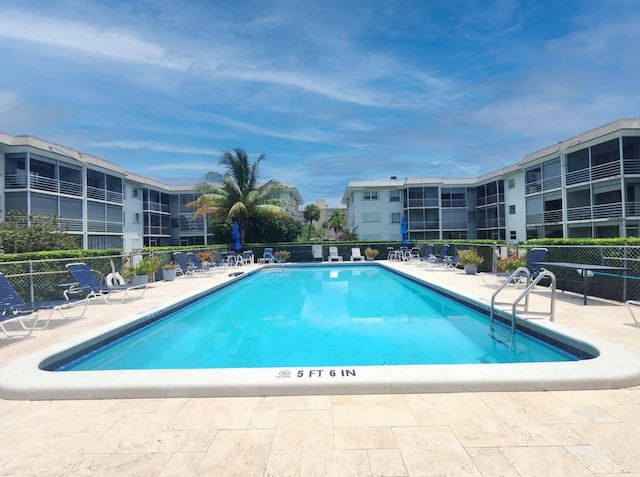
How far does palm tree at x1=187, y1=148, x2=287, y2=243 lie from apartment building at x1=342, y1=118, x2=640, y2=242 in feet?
36.4

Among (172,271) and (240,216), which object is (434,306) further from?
(240,216)

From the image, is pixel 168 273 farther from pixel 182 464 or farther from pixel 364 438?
pixel 364 438

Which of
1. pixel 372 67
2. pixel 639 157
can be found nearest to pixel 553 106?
pixel 639 157

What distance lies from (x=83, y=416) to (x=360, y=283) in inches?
459

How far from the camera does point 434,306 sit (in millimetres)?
9219

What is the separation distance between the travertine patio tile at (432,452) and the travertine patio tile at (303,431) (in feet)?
1.68

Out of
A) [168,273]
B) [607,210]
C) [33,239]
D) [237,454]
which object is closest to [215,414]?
[237,454]

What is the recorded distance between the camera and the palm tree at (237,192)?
2473 cm

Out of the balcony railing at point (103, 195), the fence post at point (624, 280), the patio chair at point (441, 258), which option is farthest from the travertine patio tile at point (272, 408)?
the balcony railing at point (103, 195)

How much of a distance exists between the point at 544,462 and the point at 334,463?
1.28 m

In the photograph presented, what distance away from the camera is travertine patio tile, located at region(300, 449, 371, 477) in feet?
7.09

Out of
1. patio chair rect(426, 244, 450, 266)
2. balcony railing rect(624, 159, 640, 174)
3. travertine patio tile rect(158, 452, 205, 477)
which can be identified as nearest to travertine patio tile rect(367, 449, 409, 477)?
travertine patio tile rect(158, 452, 205, 477)

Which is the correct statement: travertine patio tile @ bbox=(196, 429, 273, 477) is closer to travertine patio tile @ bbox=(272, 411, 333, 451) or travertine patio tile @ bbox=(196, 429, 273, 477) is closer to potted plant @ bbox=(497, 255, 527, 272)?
travertine patio tile @ bbox=(272, 411, 333, 451)

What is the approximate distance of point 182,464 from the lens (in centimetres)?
228
